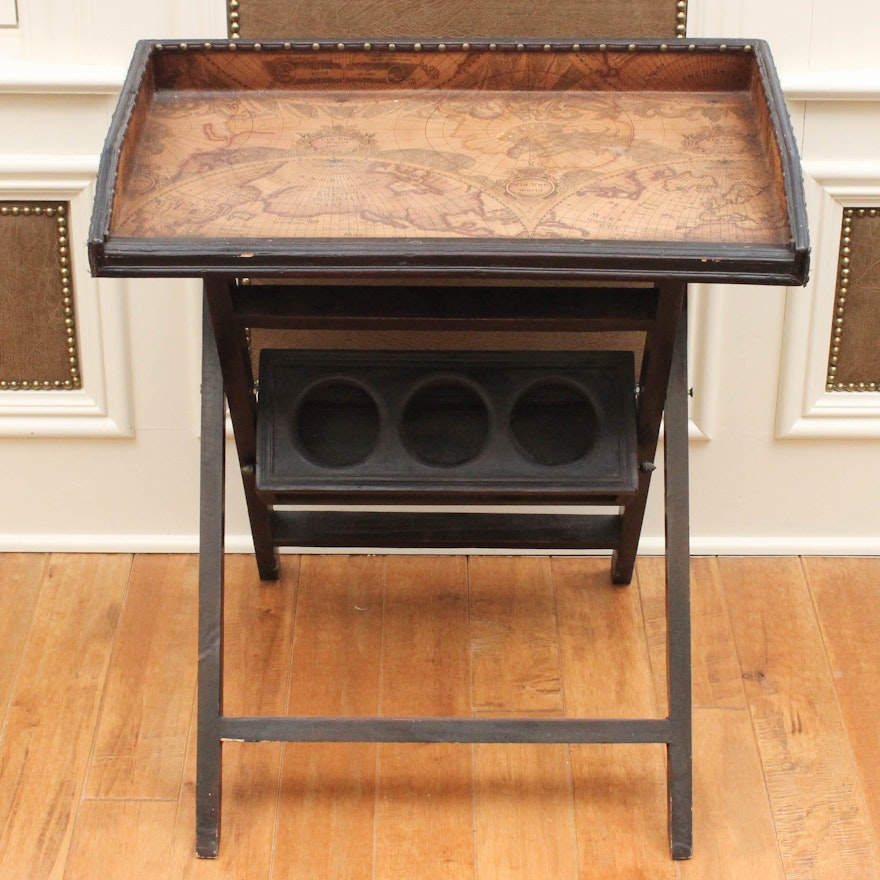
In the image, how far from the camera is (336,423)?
232 centimetres

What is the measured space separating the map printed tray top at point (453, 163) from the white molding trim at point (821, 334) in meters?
0.55

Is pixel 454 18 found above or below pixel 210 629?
above

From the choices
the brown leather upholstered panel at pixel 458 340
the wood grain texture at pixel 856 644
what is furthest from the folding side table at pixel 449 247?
the wood grain texture at pixel 856 644

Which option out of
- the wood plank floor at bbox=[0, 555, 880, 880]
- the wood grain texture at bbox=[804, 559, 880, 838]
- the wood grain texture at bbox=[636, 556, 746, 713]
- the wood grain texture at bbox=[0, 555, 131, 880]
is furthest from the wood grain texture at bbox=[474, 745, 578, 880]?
the wood grain texture at bbox=[0, 555, 131, 880]

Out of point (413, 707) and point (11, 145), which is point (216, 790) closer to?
point (413, 707)

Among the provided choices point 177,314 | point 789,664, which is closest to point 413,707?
point 789,664

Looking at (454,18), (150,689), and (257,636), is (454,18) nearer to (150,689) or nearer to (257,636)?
(257,636)

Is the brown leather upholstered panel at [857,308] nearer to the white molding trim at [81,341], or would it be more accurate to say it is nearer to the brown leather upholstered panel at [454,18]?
the brown leather upholstered panel at [454,18]

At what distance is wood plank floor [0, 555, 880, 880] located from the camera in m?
2.18

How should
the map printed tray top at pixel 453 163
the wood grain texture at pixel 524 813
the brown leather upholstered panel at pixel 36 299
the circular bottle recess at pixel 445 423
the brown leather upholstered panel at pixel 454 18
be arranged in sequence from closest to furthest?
the map printed tray top at pixel 453 163, the wood grain texture at pixel 524 813, the circular bottle recess at pixel 445 423, the brown leather upholstered panel at pixel 454 18, the brown leather upholstered panel at pixel 36 299

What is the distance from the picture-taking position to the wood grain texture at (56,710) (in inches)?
86.4

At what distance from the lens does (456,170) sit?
196 cm

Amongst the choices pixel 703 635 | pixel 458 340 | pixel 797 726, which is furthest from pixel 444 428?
pixel 797 726

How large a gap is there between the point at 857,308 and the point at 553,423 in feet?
2.53
